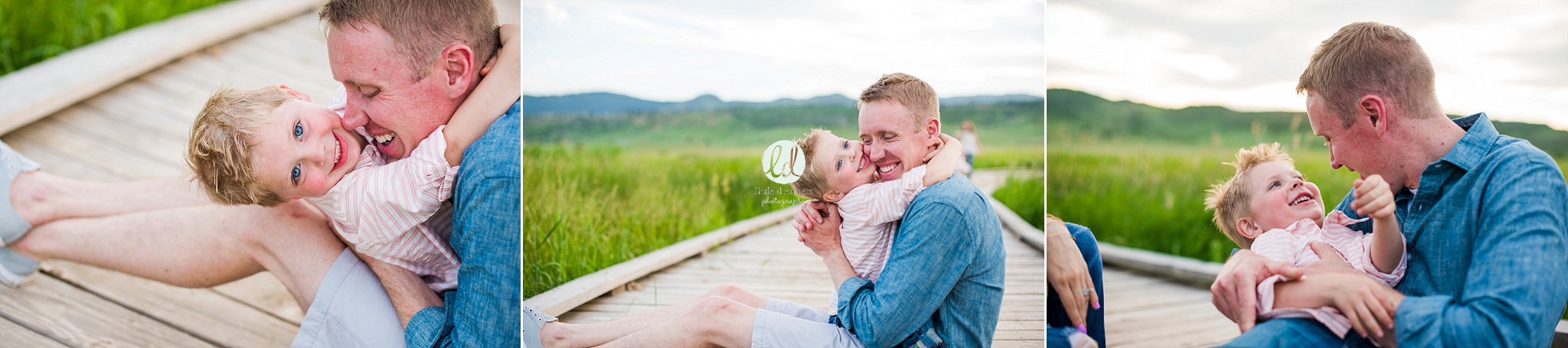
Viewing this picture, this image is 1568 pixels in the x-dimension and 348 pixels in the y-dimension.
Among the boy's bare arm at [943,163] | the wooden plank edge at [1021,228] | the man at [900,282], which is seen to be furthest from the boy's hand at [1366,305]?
the boy's bare arm at [943,163]

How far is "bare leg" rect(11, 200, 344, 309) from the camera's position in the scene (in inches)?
99.5

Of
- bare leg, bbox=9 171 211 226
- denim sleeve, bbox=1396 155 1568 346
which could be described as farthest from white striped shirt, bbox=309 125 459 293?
denim sleeve, bbox=1396 155 1568 346

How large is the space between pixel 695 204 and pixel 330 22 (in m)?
1.13

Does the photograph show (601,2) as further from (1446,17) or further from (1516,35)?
(1516,35)

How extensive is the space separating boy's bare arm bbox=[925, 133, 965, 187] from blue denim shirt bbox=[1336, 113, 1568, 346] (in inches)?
43.2

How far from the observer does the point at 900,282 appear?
78.2 inches

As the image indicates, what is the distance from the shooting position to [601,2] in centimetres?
229

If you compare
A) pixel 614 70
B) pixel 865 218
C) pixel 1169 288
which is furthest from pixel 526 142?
A: pixel 1169 288

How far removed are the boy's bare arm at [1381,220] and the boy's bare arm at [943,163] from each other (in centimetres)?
92

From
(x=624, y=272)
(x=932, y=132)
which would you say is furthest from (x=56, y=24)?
(x=932, y=132)

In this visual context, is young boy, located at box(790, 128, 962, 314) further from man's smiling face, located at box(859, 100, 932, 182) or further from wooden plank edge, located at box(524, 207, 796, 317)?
wooden plank edge, located at box(524, 207, 796, 317)

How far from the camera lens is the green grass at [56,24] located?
169 inches

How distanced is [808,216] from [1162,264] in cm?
205

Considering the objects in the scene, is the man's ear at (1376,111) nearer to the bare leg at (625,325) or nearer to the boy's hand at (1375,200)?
A: the boy's hand at (1375,200)
